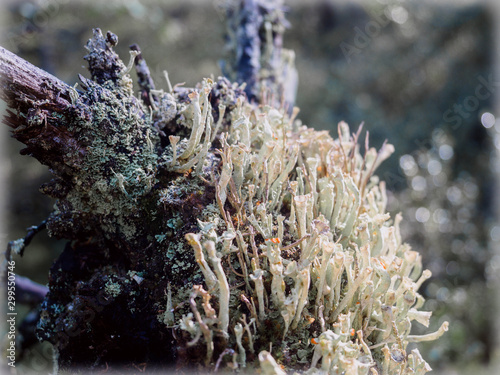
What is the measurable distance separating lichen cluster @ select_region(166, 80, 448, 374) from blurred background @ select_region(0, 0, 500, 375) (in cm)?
238

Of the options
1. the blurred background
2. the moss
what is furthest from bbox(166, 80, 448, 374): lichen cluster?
the blurred background

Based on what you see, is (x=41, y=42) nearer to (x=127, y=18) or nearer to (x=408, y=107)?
(x=127, y=18)

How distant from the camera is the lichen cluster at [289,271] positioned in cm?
85

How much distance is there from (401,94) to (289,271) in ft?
15.4

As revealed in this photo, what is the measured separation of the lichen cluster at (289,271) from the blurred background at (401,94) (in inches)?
93.9

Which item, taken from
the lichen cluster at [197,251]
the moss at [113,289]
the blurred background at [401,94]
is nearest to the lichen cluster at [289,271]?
the lichen cluster at [197,251]

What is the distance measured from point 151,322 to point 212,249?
1.03 feet

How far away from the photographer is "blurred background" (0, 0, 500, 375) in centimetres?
357

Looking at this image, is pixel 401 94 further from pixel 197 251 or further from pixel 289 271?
pixel 197 251

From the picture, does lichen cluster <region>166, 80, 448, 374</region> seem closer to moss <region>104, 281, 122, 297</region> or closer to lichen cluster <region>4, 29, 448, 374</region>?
lichen cluster <region>4, 29, 448, 374</region>

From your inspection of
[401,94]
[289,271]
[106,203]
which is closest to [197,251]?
[289,271]

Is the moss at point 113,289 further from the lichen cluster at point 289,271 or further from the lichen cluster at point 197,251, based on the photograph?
the lichen cluster at point 289,271

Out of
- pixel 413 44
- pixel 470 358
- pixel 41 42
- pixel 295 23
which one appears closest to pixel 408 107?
pixel 413 44

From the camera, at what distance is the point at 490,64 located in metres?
4.53
